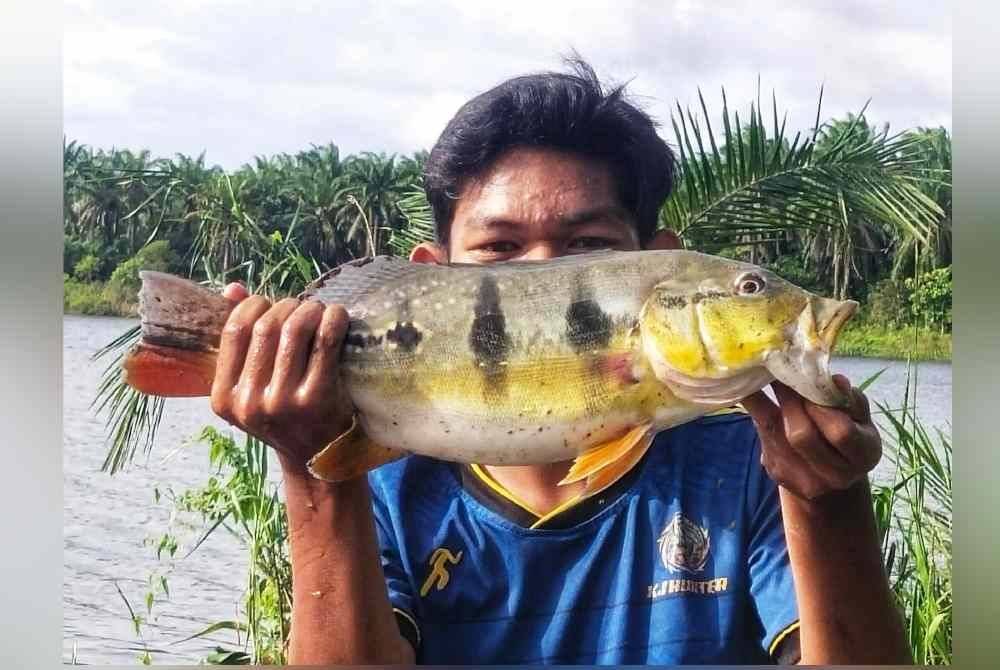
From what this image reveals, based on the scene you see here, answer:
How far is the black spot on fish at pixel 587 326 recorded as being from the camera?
262 centimetres

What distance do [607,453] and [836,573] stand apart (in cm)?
76

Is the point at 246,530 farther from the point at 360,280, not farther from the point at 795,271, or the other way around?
the point at 795,271

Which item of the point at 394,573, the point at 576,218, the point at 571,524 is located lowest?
the point at 394,573

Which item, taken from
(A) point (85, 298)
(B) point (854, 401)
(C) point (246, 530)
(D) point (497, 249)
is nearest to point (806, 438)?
(B) point (854, 401)

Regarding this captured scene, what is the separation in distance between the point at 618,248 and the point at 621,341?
1.92ft

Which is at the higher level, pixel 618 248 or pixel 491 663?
pixel 618 248

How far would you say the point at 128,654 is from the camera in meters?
3.35

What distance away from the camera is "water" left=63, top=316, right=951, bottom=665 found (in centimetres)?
332

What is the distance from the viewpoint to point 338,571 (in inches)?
117

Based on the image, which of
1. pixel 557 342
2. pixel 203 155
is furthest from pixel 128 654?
pixel 557 342

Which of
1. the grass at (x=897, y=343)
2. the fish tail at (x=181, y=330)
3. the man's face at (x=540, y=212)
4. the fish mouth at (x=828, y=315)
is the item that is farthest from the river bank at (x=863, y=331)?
the fish mouth at (x=828, y=315)

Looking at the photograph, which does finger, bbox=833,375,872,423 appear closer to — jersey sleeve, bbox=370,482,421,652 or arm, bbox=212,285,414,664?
arm, bbox=212,285,414,664

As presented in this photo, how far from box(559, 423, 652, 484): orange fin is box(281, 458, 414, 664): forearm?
1.98 feet
